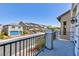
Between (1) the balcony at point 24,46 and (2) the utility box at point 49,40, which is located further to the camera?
(2) the utility box at point 49,40

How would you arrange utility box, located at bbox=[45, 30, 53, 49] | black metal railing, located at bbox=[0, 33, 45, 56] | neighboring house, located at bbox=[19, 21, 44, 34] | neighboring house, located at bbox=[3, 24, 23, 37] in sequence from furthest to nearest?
utility box, located at bbox=[45, 30, 53, 49] < neighboring house, located at bbox=[19, 21, 44, 34] < neighboring house, located at bbox=[3, 24, 23, 37] < black metal railing, located at bbox=[0, 33, 45, 56]

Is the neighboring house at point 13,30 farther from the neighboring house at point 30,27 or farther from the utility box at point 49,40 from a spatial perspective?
the utility box at point 49,40

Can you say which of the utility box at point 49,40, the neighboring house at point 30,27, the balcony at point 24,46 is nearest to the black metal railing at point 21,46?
the balcony at point 24,46

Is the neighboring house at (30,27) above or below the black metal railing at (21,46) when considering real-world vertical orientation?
above

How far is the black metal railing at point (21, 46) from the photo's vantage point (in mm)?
2594

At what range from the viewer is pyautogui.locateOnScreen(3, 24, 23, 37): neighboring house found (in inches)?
113

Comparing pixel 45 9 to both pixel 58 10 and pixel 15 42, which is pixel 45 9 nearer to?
pixel 58 10

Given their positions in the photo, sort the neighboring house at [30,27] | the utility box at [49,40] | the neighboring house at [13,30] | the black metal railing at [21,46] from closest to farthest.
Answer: the black metal railing at [21,46] < the neighboring house at [13,30] < the neighboring house at [30,27] < the utility box at [49,40]

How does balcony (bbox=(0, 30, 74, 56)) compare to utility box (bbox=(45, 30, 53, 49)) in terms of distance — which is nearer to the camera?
balcony (bbox=(0, 30, 74, 56))

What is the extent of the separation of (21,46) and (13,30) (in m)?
0.27

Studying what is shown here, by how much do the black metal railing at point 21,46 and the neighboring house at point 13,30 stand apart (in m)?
0.12

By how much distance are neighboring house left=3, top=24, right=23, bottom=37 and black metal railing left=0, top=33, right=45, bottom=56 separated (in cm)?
12

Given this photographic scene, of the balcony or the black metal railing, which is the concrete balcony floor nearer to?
the balcony

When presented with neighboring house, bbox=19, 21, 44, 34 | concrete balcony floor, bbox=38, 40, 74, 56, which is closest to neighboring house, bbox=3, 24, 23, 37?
neighboring house, bbox=19, 21, 44, 34
